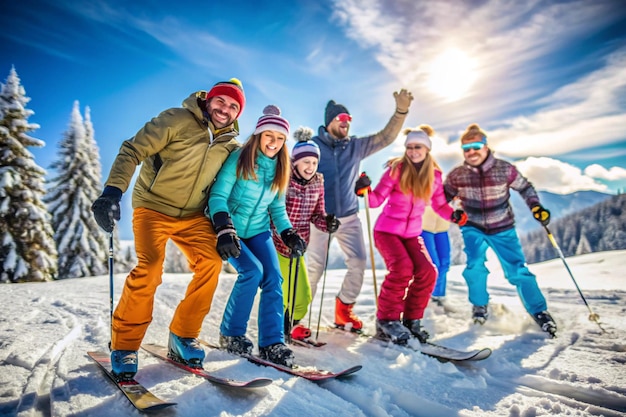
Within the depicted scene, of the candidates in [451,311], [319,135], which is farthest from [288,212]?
[451,311]

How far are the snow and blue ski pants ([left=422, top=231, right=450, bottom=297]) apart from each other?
105 centimetres

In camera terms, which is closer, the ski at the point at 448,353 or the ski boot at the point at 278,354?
the ski boot at the point at 278,354

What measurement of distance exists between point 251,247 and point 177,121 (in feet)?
4.39

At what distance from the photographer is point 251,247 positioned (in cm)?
332

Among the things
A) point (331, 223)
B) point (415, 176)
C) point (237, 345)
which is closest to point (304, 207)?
point (331, 223)

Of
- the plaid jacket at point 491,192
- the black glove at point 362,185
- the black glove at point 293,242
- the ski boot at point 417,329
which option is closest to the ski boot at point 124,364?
the black glove at point 293,242

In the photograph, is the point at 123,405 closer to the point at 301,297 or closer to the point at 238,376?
the point at 238,376

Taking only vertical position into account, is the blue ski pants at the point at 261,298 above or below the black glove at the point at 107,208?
below

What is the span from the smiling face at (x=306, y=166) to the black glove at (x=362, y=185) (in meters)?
0.80

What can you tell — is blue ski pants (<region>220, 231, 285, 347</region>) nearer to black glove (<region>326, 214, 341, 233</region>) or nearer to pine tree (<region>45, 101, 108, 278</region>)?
black glove (<region>326, 214, 341, 233</region>)

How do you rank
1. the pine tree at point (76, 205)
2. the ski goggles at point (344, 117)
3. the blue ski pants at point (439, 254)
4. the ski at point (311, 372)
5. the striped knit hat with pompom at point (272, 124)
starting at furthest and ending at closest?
1. the pine tree at point (76, 205)
2. the blue ski pants at point (439, 254)
3. the ski goggles at point (344, 117)
4. the striped knit hat with pompom at point (272, 124)
5. the ski at point (311, 372)

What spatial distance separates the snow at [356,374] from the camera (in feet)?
6.88

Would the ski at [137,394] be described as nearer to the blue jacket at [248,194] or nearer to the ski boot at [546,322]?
the blue jacket at [248,194]

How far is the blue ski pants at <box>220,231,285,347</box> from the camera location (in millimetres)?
3043
